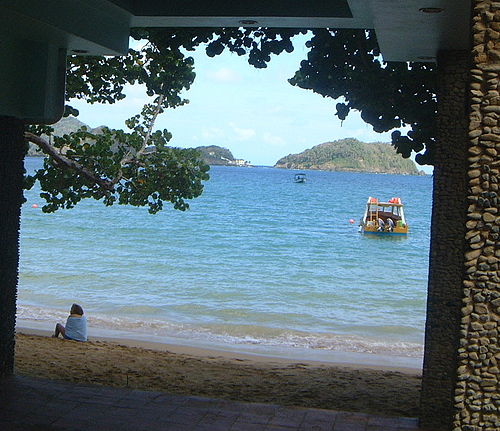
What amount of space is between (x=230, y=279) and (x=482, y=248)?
61.4 ft

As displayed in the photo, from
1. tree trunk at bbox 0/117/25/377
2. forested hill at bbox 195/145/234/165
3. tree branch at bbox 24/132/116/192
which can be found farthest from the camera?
forested hill at bbox 195/145/234/165

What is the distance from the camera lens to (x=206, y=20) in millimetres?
6230

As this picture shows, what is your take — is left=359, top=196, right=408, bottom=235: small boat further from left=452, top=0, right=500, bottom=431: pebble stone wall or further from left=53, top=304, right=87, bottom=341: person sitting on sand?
left=452, top=0, right=500, bottom=431: pebble stone wall

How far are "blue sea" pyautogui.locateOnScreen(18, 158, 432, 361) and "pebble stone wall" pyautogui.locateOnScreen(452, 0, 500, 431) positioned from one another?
9.11 m

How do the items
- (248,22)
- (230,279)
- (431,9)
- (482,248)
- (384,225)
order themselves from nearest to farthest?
(482,248), (431,9), (248,22), (230,279), (384,225)

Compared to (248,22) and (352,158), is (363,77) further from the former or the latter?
(352,158)

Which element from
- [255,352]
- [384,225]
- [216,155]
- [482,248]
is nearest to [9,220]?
[482,248]

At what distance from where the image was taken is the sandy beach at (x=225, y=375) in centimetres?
749

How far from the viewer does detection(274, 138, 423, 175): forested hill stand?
332 ft

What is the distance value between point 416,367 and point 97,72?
19.9 ft

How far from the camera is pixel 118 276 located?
68.8 feet

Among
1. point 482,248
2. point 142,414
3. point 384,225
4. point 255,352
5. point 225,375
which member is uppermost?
point 482,248

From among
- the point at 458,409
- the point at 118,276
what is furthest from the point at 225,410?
the point at 118,276

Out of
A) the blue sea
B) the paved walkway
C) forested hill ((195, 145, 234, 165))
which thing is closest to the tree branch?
the blue sea
